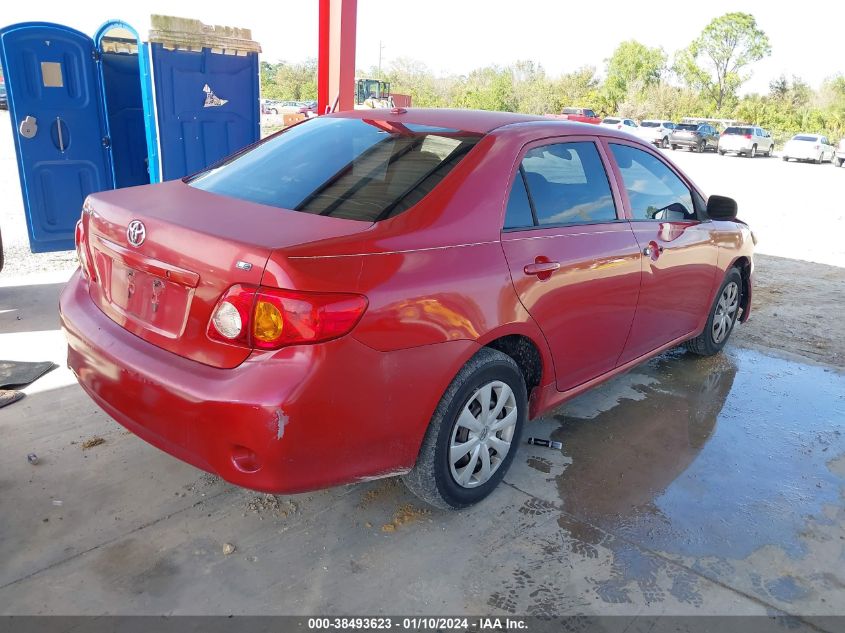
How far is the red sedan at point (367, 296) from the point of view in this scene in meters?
2.20

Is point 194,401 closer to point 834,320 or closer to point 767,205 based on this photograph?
point 834,320

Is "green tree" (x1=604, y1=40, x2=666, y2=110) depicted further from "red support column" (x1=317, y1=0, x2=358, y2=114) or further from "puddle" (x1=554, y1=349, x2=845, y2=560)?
"puddle" (x1=554, y1=349, x2=845, y2=560)

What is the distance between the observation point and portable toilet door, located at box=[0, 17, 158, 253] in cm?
585

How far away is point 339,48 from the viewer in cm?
814

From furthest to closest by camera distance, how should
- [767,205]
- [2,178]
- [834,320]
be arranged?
[767,205] → [2,178] → [834,320]

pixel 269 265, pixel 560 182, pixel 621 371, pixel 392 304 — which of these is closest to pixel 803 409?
pixel 621 371

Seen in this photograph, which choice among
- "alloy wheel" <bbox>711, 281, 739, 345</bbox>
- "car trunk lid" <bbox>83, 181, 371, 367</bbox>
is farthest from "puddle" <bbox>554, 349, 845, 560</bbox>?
"car trunk lid" <bbox>83, 181, 371, 367</bbox>

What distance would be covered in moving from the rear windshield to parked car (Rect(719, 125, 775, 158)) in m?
34.3

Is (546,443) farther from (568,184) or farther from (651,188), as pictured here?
(651,188)

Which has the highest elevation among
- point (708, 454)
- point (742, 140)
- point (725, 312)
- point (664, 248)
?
point (664, 248)

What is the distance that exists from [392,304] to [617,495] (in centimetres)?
160

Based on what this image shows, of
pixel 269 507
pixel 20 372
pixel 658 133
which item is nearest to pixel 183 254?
pixel 269 507

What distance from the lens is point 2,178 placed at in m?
11.7

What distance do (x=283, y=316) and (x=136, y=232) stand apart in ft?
2.55
